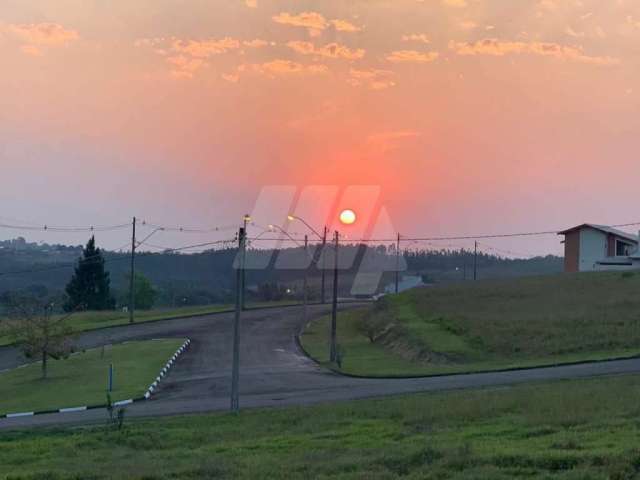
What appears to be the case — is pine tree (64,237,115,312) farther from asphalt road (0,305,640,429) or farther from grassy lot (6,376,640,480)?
grassy lot (6,376,640,480)

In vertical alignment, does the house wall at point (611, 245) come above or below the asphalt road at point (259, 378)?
above

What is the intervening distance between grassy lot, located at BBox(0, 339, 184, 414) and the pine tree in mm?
45878

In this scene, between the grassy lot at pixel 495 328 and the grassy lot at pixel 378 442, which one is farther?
the grassy lot at pixel 495 328

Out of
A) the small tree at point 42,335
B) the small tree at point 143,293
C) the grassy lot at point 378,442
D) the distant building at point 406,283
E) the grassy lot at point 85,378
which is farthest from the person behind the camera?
the distant building at point 406,283

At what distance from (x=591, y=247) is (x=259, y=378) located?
5170cm

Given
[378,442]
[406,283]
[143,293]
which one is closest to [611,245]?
[406,283]

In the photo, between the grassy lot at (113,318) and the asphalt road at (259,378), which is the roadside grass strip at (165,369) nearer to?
the asphalt road at (259,378)

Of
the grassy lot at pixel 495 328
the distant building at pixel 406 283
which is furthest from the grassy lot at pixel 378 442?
the distant building at pixel 406 283

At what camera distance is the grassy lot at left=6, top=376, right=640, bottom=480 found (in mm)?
9649

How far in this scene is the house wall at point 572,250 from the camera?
257 ft

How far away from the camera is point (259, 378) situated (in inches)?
1347

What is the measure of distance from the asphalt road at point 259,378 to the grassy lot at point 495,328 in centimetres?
216

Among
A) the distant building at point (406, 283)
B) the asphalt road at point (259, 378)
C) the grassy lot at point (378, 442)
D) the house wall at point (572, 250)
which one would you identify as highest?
the house wall at point (572, 250)

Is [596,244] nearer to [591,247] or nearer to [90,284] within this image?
[591,247]
